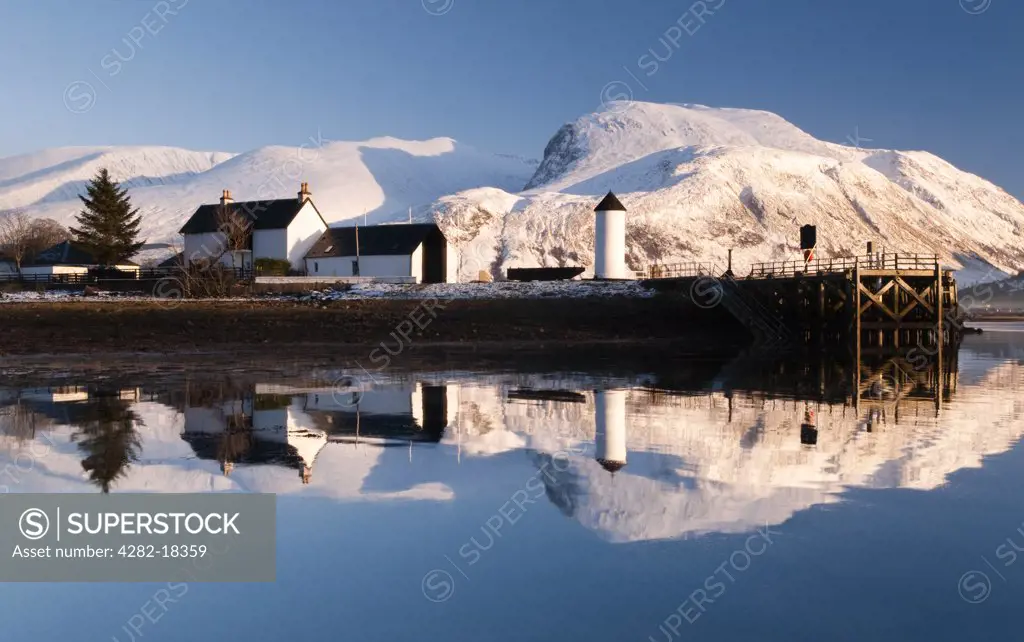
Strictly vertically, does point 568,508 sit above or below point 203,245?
Answer: below

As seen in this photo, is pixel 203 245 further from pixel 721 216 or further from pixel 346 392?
pixel 721 216

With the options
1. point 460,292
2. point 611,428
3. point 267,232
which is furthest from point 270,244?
point 611,428

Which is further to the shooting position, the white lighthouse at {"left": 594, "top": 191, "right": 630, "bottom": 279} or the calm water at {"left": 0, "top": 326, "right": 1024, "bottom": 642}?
the white lighthouse at {"left": 594, "top": 191, "right": 630, "bottom": 279}

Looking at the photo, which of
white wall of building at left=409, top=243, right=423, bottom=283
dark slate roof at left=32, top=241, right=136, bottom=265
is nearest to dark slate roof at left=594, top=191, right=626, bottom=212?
white wall of building at left=409, top=243, right=423, bottom=283

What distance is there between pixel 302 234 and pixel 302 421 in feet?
182

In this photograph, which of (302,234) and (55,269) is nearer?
(55,269)

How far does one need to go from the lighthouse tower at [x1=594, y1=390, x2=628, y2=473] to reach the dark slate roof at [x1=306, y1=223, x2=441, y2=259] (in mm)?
45705

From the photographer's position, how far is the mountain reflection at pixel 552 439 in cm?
1309

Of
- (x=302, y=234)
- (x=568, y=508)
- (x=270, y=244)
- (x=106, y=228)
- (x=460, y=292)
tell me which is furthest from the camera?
(x=106, y=228)

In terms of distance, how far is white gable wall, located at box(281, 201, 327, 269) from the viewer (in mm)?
72125

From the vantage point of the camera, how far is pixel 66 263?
74312mm

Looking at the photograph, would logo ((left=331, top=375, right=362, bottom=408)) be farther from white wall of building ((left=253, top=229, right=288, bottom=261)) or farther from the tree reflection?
white wall of building ((left=253, top=229, right=288, bottom=261))

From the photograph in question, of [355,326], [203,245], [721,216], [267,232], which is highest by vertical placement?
[721,216]

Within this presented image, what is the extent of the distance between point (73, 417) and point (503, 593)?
14.6 meters
